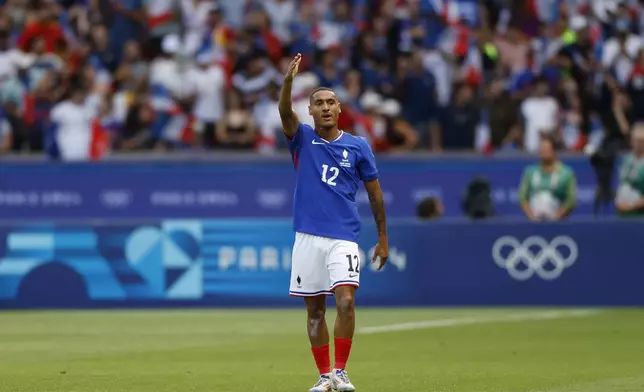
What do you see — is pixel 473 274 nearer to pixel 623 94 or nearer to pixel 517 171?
pixel 517 171

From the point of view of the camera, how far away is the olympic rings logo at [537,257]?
19484mm

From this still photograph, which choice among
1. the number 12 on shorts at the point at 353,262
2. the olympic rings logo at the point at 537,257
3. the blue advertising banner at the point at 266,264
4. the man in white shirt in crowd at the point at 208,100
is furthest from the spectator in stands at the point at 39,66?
the number 12 on shorts at the point at 353,262

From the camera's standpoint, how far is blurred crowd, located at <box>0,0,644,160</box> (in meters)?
24.1

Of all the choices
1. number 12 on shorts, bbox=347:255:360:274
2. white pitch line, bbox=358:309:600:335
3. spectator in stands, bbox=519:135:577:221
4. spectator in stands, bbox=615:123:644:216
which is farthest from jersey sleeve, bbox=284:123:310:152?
spectator in stands, bbox=615:123:644:216

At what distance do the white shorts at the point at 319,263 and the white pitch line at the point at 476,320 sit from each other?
5703 mm

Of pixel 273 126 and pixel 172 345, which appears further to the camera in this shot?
pixel 273 126

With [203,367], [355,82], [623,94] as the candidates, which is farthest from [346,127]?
[203,367]

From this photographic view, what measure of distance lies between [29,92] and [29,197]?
1870 mm

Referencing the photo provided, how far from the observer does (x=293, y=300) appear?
782 inches

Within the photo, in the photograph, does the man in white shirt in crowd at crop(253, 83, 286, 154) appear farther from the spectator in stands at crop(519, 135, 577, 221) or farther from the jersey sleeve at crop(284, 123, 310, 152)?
the jersey sleeve at crop(284, 123, 310, 152)

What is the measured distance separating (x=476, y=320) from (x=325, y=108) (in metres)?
7.80

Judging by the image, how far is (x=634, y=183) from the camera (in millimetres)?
20047

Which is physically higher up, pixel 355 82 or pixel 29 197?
pixel 355 82

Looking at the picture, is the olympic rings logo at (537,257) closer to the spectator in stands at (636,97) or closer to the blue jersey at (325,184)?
the spectator in stands at (636,97)
